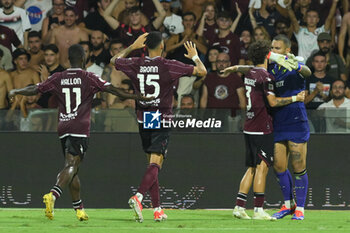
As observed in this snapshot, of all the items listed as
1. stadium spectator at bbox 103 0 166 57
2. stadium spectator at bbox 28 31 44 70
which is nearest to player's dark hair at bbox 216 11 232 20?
stadium spectator at bbox 103 0 166 57

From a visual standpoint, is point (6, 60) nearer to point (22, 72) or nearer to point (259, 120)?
point (22, 72)

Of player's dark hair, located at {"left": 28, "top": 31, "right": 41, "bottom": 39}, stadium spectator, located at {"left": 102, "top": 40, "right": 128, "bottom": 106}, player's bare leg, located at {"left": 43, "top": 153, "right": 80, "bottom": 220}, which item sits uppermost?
player's dark hair, located at {"left": 28, "top": 31, "right": 41, "bottom": 39}

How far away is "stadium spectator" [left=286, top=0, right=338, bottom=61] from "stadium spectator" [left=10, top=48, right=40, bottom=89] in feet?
16.9

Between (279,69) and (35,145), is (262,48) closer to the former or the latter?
(279,69)

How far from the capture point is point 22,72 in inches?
591

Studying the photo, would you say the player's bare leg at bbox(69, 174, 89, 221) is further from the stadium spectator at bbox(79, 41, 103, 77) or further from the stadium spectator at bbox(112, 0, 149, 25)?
the stadium spectator at bbox(112, 0, 149, 25)

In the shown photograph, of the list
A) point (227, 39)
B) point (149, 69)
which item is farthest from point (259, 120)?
point (227, 39)

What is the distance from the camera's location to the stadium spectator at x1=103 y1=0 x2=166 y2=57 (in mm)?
15297

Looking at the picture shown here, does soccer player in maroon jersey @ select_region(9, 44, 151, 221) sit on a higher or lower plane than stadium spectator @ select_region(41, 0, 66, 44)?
lower

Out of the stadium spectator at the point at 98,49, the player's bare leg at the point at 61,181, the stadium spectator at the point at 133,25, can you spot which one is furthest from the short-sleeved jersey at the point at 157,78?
the stadium spectator at the point at 98,49

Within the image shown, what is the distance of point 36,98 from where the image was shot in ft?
46.0

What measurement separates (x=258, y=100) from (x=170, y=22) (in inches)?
241

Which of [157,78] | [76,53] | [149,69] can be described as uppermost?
[76,53]

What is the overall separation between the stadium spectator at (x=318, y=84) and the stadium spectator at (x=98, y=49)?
13.0 feet
